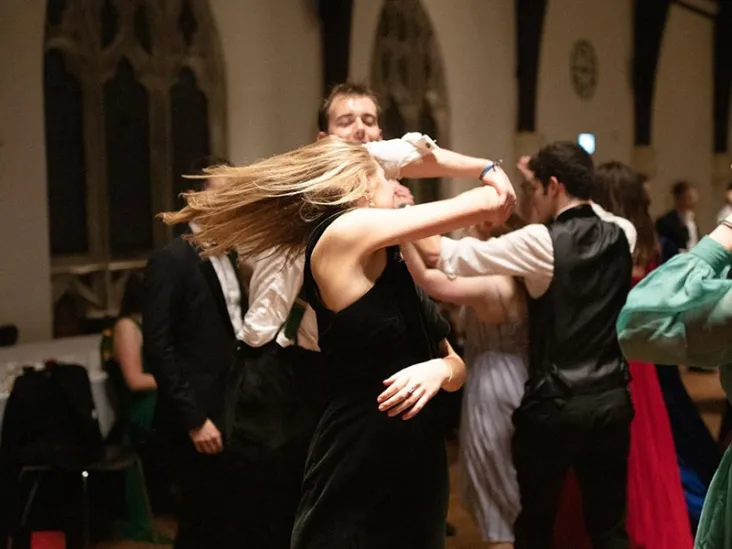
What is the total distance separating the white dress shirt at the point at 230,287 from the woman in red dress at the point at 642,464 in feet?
4.34

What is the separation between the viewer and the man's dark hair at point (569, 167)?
2.70 meters

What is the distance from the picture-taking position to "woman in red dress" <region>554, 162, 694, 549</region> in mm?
3148

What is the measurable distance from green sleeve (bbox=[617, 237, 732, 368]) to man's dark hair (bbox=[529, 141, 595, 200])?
3.76 feet

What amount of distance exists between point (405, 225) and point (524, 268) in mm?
1051

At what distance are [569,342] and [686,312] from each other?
1146 millimetres

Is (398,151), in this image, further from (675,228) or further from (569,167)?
(675,228)

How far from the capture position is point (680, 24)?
11.7 m

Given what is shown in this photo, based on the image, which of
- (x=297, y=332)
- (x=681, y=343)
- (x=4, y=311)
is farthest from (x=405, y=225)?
(x=4, y=311)

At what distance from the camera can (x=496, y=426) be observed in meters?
3.10

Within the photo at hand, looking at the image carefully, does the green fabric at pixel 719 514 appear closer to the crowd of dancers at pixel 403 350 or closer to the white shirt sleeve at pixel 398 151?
the crowd of dancers at pixel 403 350

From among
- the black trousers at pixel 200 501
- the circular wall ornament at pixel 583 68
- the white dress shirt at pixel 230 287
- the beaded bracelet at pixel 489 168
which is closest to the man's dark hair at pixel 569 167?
the beaded bracelet at pixel 489 168

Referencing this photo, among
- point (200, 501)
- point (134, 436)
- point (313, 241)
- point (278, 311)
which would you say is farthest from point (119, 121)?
point (313, 241)

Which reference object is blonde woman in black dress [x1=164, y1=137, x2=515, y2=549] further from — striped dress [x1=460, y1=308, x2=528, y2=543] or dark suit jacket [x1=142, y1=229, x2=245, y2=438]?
striped dress [x1=460, y1=308, x2=528, y2=543]

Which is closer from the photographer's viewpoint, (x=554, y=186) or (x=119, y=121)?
(x=554, y=186)
